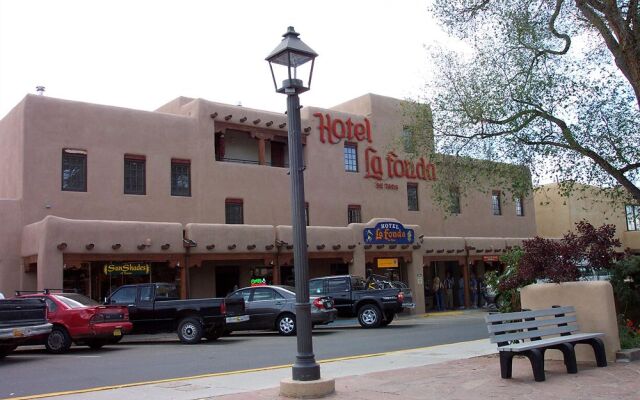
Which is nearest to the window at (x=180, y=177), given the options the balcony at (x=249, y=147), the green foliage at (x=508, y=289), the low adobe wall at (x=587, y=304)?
the balcony at (x=249, y=147)

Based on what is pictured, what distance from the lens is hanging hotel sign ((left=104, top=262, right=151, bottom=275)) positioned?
23.2 meters

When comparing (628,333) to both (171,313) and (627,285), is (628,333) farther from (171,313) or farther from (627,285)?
(171,313)

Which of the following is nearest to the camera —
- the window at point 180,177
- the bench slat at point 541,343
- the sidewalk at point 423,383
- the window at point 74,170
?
the sidewalk at point 423,383

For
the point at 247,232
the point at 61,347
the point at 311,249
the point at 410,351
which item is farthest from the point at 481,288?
the point at 61,347

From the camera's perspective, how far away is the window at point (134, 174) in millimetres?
24891

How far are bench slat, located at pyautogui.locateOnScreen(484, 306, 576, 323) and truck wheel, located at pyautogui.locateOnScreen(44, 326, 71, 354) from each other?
11.5 m

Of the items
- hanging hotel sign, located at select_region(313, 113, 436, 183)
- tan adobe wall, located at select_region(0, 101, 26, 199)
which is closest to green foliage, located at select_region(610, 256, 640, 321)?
hanging hotel sign, located at select_region(313, 113, 436, 183)

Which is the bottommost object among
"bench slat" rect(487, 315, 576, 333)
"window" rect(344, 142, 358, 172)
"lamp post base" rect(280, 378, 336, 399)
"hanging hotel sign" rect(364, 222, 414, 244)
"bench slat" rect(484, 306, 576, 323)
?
"lamp post base" rect(280, 378, 336, 399)

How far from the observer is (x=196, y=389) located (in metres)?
9.74

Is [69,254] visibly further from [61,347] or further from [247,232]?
[247,232]

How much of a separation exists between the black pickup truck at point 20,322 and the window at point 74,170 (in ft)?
29.6

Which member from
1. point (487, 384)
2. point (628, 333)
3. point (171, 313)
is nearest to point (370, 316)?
point (171, 313)

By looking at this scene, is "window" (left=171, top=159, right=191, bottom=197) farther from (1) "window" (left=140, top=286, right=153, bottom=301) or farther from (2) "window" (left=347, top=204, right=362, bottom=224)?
(2) "window" (left=347, top=204, right=362, bottom=224)

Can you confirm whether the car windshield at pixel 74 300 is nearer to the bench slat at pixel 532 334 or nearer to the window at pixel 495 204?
the bench slat at pixel 532 334
